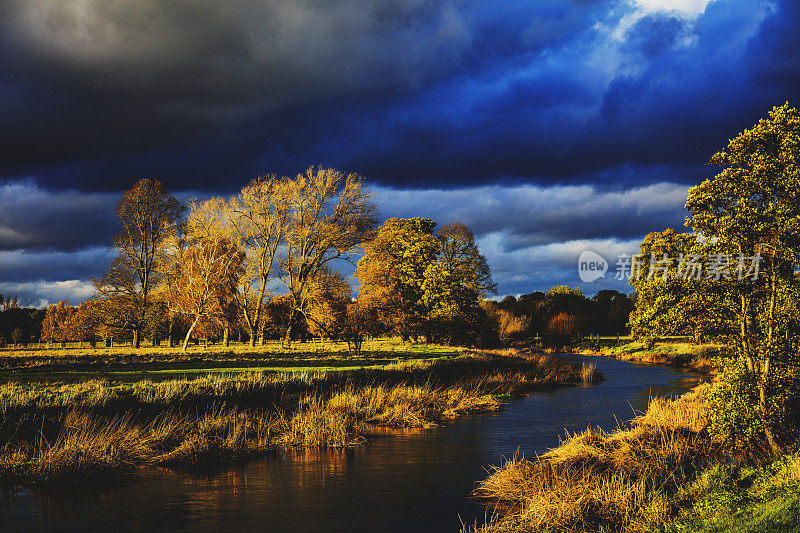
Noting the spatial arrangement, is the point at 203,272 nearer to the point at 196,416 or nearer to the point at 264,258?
the point at 264,258

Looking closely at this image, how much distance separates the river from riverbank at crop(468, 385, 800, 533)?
1581 millimetres

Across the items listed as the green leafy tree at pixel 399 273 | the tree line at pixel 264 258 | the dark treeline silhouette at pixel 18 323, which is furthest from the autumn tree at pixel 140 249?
the dark treeline silhouette at pixel 18 323

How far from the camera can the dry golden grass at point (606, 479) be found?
41.3ft

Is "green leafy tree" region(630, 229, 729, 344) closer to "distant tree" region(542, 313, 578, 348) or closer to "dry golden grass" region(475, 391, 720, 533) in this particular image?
"dry golden grass" region(475, 391, 720, 533)

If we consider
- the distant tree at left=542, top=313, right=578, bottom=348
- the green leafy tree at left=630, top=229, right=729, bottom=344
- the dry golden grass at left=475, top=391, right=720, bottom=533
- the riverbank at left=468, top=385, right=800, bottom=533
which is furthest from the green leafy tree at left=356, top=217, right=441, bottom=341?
the green leafy tree at left=630, top=229, right=729, bottom=344

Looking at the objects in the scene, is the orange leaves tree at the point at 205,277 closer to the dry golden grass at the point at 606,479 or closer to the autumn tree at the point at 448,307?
the autumn tree at the point at 448,307

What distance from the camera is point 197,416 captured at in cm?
2144

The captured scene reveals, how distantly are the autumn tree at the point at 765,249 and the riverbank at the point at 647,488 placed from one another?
8.15 feet

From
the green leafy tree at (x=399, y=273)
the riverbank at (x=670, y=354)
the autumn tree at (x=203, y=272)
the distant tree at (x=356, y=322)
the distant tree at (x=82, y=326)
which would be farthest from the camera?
the distant tree at (x=82, y=326)

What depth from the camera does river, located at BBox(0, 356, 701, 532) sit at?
1370 cm

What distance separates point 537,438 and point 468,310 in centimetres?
3329

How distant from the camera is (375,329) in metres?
52.8

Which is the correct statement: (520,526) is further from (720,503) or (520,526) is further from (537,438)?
(537,438)

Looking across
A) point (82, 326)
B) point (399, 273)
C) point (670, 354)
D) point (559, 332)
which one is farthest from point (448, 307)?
point (82, 326)
